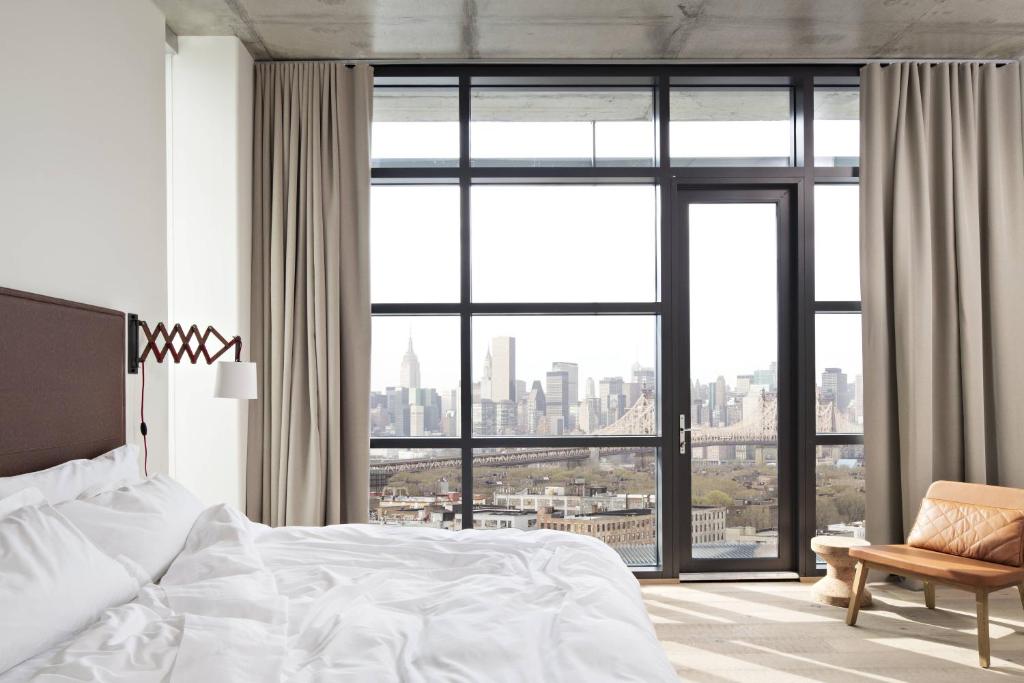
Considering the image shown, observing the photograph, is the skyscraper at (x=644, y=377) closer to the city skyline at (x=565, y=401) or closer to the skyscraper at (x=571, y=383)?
the city skyline at (x=565, y=401)

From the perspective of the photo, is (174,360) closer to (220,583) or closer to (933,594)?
(220,583)

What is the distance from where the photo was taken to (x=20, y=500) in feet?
5.89

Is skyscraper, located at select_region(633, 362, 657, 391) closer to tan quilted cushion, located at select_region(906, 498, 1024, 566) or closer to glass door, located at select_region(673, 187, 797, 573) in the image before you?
glass door, located at select_region(673, 187, 797, 573)

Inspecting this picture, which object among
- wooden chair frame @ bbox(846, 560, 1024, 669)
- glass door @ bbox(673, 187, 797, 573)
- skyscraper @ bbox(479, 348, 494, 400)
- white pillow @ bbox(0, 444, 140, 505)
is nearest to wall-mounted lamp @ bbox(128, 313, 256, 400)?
white pillow @ bbox(0, 444, 140, 505)

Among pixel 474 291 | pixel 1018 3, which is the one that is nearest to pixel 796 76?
pixel 1018 3

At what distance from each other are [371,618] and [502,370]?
7.79 feet

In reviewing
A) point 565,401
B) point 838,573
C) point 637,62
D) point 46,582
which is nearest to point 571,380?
point 565,401

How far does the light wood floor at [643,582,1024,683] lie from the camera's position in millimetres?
2713

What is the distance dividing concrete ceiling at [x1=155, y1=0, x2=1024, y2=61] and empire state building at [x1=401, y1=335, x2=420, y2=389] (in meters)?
1.60

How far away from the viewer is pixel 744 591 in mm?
3701

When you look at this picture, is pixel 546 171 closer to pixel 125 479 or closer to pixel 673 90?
pixel 673 90

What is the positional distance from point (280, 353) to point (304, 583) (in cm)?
195

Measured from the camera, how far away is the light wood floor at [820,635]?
2.71 m

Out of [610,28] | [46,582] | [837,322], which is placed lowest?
[46,582]
